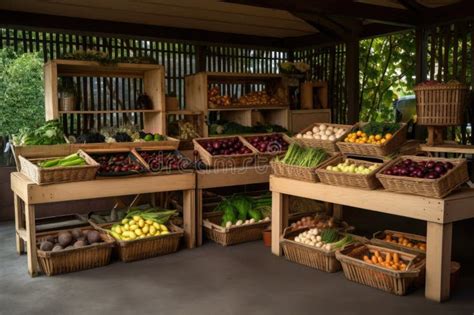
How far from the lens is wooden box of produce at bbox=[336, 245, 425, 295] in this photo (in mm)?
4086

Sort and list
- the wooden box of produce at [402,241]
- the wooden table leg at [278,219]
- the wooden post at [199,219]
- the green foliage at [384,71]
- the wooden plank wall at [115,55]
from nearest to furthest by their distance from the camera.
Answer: the wooden box of produce at [402,241] < the wooden table leg at [278,219] < the wooden post at [199,219] < the wooden plank wall at [115,55] < the green foliage at [384,71]

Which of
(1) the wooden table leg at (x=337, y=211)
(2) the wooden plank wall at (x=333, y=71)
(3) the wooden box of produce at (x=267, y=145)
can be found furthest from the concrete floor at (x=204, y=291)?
(2) the wooden plank wall at (x=333, y=71)

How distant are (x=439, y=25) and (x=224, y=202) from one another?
4.06 meters

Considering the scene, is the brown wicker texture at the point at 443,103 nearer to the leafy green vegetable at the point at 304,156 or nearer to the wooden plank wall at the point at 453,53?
the wooden plank wall at the point at 453,53

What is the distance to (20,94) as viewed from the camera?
7910 mm

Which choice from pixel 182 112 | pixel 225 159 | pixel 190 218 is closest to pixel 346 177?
pixel 225 159

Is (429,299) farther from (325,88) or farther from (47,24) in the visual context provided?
(47,24)

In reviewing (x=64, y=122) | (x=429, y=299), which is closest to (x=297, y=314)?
(x=429, y=299)

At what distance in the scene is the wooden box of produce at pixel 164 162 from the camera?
5504 mm

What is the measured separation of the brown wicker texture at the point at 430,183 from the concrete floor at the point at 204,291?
87cm

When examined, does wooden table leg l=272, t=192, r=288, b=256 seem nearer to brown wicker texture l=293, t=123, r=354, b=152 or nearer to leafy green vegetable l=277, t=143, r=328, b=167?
leafy green vegetable l=277, t=143, r=328, b=167

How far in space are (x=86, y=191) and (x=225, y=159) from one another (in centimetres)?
175

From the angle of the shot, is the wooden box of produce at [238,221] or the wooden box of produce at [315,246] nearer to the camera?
the wooden box of produce at [315,246]

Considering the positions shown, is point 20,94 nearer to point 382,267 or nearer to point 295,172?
point 295,172
